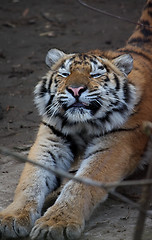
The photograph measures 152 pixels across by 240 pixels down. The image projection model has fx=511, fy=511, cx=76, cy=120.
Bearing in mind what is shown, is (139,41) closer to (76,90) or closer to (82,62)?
(82,62)

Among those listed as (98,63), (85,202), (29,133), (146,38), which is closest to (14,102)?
(29,133)

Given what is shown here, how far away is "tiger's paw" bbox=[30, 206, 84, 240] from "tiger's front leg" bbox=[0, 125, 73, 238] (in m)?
0.13

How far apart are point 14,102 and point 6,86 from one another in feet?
1.57

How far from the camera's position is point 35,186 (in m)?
3.33

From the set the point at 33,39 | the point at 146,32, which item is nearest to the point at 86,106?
the point at 146,32

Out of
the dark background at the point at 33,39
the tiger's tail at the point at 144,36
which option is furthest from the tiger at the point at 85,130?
the dark background at the point at 33,39

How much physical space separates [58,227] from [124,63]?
4.58 feet

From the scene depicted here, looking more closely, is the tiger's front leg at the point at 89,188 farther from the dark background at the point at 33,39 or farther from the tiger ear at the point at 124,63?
the dark background at the point at 33,39

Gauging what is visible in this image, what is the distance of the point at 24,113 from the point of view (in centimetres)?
534

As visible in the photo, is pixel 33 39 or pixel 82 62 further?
pixel 33 39

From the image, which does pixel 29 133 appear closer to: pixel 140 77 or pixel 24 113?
pixel 24 113

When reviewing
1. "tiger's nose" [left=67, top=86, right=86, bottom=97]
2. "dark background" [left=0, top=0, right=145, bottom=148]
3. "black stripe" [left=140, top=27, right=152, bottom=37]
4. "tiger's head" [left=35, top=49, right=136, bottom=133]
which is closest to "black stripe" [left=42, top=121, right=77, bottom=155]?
"tiger's head" [left=35, top=49, right=136, bottom=133]

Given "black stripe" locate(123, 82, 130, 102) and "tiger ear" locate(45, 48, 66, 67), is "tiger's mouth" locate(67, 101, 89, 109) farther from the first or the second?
"tiger ear" locate(45, 48, 66, 67)

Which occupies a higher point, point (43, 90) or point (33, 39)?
point (43, 90)
